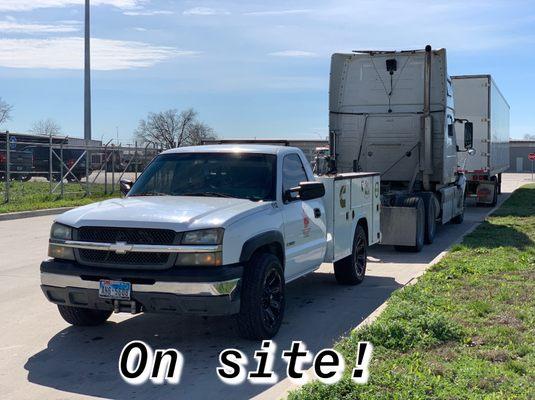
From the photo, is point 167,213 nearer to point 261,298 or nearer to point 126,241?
point 126,241

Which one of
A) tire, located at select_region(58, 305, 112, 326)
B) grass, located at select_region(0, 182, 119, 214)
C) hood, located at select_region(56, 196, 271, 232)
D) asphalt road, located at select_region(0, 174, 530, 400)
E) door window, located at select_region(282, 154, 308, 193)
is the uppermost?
door window, located at select_region(282, 154, 308, 193)

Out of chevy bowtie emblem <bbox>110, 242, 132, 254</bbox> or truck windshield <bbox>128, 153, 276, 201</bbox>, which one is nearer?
chevy bowtie emblem <bbox>110, 242, 132, 254</bbox>

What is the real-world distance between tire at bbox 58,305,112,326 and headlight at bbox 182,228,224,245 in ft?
5.61

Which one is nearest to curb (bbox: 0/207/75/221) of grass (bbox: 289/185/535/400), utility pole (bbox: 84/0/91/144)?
grass (bbox: 289/185/535/400)

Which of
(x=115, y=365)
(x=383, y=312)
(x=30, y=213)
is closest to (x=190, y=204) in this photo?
(x=115, y=365)

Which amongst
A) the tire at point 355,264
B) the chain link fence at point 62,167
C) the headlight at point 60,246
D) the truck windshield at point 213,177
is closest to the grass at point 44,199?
the chain link fence at point 62,167

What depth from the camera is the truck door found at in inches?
279

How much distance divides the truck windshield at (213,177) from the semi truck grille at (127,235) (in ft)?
4.10

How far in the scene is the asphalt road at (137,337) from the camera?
529 centimetres

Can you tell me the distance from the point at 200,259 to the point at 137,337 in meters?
1.41

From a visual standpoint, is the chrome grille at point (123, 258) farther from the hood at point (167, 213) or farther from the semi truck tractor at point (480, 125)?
the semi truck tractor at point (480, 125)

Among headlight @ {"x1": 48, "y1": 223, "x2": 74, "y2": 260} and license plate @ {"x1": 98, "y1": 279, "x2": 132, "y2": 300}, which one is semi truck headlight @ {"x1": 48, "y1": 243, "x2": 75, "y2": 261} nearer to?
headlight @ {"x1": 48, "y1": 223, "x2": 74, "y2": 260}

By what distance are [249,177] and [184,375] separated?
2410 mm

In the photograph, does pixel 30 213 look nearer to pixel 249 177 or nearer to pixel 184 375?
pixel 249 177
